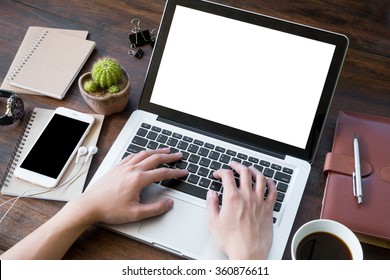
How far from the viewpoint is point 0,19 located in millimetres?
1191

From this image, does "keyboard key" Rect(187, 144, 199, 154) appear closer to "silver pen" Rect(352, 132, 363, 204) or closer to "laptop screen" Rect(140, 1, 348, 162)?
"laptop screen" Rect(140, 1, 348, 162)

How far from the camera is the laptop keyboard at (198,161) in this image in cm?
91

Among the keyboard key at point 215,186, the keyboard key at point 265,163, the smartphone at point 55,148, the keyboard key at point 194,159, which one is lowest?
the smartphone at point 55,148

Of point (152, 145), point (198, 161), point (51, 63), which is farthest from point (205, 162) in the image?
point (51, 63)

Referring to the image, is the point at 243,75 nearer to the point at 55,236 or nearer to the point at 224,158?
the point at 224,158

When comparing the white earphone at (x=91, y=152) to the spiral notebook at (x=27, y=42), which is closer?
the white earphone at (x=91, y=152)

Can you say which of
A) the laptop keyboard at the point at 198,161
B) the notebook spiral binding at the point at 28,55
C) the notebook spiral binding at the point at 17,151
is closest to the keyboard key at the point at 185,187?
the laptop keyboard at the point at 198,161

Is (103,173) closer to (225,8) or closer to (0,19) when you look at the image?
(225,8)

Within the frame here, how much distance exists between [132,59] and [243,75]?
0.31 m

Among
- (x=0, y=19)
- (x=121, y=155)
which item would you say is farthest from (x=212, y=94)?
(x=0, y=19)

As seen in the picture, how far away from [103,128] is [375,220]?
1.98 feet

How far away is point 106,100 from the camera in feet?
3.16

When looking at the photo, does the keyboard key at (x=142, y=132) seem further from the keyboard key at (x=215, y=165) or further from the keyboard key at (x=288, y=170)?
the keyboard key at (x=288, y=170)

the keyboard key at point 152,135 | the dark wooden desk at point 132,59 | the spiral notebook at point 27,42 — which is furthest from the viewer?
the spiral notebook at point 27,42
